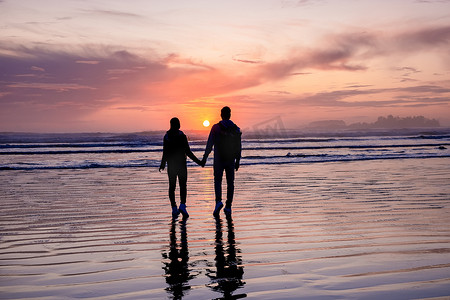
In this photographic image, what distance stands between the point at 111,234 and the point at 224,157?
11.4ft

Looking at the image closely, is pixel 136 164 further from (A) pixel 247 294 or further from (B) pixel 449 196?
(A) pixel 247 294

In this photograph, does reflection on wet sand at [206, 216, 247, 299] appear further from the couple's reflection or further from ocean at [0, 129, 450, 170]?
ocean at [0, 129, 450, 170]

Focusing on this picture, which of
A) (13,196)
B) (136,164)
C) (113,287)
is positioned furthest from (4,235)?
(136,164)

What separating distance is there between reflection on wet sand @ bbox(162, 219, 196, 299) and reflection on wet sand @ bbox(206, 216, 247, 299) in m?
0.28

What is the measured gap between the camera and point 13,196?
12875mm

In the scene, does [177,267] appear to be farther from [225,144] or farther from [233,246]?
[225,144]

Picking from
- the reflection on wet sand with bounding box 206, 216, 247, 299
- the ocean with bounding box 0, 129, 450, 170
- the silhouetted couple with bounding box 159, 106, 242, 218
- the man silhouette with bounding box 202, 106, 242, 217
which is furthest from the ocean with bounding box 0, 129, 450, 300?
the ocean with bounding box 0, 129, 450, 170

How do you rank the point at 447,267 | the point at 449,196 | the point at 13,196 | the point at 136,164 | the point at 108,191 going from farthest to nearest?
the point at 136,164 → the point at 108,191 → the point at 13,196 → the point at 449,196 → the point at 447,267

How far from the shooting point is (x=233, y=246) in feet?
21.6

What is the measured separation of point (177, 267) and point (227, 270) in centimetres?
64

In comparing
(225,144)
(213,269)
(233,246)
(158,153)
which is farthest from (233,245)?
(158,153)

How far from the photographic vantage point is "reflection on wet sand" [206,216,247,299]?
180 inches

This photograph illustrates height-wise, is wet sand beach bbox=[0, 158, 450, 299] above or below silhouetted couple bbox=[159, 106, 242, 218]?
below

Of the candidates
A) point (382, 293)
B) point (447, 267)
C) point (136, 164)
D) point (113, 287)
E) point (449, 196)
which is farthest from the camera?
point (136, 164)
